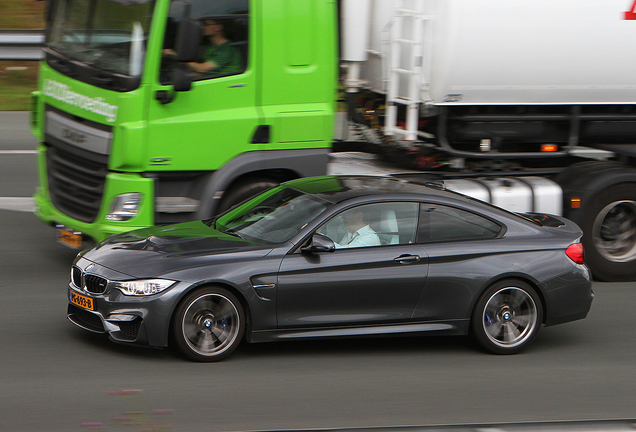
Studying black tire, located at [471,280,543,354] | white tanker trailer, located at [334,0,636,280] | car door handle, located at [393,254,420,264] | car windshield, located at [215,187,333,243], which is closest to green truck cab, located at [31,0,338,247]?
white tanker trailer, located at [334,0,636,280]

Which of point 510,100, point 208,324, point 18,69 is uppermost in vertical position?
point 510,100

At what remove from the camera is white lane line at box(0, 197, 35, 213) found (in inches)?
423

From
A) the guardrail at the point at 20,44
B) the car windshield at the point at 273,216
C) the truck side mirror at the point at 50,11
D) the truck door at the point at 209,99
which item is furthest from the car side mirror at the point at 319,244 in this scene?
the guardrail at the point at 20,44

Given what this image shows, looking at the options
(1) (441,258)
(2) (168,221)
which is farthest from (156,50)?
(1) (441,258)

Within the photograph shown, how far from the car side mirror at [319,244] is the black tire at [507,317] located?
4.21ft

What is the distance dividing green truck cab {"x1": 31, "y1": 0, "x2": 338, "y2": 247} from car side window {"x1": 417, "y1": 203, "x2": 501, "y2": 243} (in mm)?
2042

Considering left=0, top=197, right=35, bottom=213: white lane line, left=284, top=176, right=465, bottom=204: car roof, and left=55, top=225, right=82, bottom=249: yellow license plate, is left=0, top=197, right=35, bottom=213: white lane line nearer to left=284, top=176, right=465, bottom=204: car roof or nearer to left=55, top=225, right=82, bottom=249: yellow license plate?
left=55, top=225, right=82, bottom=249: yellow license plate

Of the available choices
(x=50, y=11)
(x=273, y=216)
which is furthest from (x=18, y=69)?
(x=273, y=216)

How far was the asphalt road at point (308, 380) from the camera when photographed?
5.20 m

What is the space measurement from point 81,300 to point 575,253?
3.86m

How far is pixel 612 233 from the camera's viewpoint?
911 centimetres

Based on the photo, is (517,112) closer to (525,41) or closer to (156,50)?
(525,41)

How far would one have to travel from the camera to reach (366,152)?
947 cm

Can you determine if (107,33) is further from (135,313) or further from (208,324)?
(208,324)
